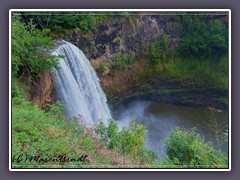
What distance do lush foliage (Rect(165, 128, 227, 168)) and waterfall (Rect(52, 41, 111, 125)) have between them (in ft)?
8.26

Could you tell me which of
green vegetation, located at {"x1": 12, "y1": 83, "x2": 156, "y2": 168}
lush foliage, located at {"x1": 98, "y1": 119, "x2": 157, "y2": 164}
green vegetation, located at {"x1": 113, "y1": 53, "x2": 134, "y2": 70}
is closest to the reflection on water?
green vegetation, located at {"x1": 113, "y1": 53, "x2": 134, "y2": 70}

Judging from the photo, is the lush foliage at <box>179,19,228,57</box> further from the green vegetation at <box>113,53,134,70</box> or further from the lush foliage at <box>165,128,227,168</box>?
the lush foliage at <box>165,128,227,168</box>

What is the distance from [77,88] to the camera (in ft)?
28.0

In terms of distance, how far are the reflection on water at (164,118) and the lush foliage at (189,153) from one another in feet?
14.9

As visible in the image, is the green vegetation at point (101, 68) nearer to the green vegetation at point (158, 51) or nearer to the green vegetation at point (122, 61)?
the green vegetation at point (122, 61)

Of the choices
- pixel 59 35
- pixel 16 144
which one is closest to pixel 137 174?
pixel 16 144

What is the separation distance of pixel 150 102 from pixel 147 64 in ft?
6.53

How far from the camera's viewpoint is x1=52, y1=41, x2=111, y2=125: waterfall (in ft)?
26.3

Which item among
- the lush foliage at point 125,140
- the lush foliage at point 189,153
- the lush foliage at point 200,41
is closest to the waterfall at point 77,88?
the lush foliage at point 125,140

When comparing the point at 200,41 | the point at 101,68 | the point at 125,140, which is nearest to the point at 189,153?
the point at 125,140

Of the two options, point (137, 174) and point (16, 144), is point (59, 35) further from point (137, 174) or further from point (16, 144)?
point (137, 174)

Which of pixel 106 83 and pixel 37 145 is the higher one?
pixel 106 83

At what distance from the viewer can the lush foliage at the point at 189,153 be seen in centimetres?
441
